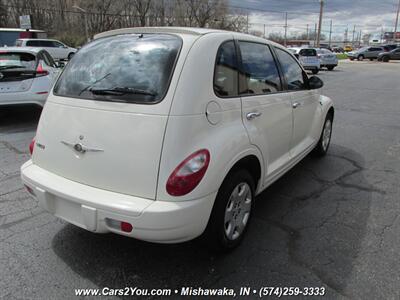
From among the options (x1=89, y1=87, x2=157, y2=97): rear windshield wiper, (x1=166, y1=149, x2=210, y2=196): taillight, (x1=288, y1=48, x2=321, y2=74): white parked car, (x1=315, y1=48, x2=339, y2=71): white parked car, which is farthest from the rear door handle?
(x1=315, y1=48, x2=339, y2=71): white parked car

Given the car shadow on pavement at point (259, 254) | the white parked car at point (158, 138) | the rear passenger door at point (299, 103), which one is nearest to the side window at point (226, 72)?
the white parked car at point (158, 138)

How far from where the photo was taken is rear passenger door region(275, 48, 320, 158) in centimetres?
374

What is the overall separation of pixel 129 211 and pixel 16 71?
5994 millimetres

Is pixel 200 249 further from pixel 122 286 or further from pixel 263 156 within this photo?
pixel 263 156

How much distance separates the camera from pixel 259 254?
2.83 metres

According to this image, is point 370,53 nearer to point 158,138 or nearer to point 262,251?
point 262,251

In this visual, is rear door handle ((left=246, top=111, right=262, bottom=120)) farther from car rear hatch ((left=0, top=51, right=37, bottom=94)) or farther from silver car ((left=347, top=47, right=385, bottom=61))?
silver car ((left=347, top=47, right=385, bottom=61))

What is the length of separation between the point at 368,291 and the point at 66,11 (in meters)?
55.7

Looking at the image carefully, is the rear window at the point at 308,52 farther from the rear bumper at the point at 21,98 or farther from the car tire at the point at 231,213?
the car tire at the point at 231,213

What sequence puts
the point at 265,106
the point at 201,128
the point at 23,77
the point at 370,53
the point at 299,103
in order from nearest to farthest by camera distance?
the point at 201,128, the point at 265,106, the point at 299,103, the point at 23,77, the point at 370,53

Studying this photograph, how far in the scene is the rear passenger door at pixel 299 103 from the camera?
374 cm

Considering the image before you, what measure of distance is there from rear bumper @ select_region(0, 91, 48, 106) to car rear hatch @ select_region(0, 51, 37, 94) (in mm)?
85

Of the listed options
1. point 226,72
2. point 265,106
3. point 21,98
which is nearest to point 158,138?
point 226,72

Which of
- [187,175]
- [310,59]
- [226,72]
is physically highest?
[226,72]
